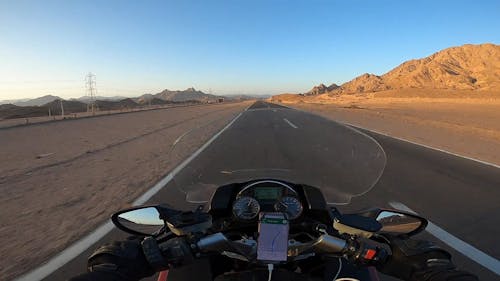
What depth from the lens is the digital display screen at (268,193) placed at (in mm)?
3227

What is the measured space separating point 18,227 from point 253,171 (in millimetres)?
4644

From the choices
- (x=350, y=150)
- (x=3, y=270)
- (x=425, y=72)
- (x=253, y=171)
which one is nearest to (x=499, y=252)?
(x=350, y=150)

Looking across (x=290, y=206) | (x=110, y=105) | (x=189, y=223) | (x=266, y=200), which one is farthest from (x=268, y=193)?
(x=110, y=105)

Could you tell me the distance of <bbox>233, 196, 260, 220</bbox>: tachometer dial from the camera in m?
3.10

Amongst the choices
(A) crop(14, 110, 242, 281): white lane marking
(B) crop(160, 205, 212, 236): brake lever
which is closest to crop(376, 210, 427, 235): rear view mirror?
(B) crop(160, 205, 212, 236): brake lever

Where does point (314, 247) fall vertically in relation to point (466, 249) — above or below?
above

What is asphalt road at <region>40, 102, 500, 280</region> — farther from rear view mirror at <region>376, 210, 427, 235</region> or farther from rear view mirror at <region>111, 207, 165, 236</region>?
rear view mirror at <region>376, 210, 427, 235</region>

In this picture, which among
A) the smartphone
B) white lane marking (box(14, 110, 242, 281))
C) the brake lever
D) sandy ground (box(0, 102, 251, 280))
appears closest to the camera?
the smartphone

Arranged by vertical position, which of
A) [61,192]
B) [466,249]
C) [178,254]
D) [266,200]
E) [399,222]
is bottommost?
[61,192]

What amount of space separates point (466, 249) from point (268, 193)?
337cm

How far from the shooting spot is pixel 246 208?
3143mm

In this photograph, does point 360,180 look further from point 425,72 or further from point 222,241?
point 425,72

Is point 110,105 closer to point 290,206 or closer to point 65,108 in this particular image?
point 65,108

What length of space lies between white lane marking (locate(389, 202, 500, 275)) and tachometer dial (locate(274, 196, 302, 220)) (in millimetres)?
2758
